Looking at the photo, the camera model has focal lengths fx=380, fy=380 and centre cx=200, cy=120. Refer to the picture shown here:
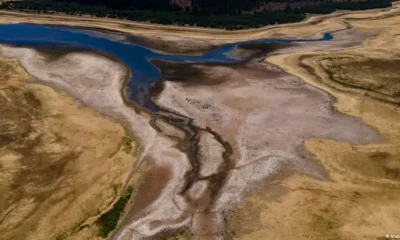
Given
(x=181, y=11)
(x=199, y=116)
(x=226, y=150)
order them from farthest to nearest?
(x=181, y=11) < (x=199, y=116) < (x=226, y=150)

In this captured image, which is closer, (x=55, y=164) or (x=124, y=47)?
(x=55, y=164)

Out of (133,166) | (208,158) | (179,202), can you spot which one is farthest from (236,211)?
(133,166)

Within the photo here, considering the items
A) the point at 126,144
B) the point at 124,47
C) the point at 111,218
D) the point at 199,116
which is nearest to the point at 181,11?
the point at 124,47

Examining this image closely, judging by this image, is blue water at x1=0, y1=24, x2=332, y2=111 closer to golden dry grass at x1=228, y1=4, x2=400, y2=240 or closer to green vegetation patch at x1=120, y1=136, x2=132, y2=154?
green vegetation patch at x1=120, y1=136, x2=132, y2=154

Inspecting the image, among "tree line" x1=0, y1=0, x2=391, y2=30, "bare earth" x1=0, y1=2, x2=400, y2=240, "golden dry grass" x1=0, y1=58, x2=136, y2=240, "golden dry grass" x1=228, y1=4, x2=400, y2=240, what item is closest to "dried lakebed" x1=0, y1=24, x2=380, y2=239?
"bare earth" x1=0, y1=2, x2=400, y2=240

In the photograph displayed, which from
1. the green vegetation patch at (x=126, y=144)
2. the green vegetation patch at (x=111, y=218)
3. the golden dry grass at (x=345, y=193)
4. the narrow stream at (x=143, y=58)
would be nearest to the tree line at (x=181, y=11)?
the narrow stream at (x=143, y=58)

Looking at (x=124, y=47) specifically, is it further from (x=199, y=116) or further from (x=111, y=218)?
(x=111, y=218)
